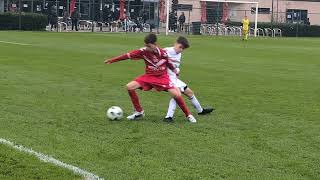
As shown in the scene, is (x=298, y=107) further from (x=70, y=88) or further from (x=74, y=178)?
(x=74, y=178)

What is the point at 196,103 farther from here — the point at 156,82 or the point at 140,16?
the point at 140,16

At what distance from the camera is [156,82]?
9516mm

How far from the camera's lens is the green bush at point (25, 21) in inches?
1847

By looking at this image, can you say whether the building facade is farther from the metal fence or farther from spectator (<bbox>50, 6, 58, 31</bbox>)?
spectator (<bbox>50, 6, 58, 31</bbox>)

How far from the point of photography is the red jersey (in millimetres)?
9414

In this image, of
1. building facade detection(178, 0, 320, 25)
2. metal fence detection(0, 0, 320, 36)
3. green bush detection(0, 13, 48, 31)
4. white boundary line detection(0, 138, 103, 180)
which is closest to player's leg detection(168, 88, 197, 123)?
white boundary line detection(0, 138, 103, 180)

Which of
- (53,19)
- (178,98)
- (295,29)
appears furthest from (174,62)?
(295,29)

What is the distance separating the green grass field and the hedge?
146ft

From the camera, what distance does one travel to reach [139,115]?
31.8ft

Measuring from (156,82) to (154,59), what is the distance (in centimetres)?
36

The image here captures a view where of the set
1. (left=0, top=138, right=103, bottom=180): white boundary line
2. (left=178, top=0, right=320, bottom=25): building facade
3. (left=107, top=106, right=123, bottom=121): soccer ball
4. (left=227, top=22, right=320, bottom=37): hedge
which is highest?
(left=178, top=0, right=320, bottom=25): building facade

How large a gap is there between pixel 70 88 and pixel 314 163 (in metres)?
7.56

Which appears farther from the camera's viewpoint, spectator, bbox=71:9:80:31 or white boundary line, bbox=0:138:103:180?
spectator, bbox=71:9:80:31

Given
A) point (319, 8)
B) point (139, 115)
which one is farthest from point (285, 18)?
point (139, 115)
